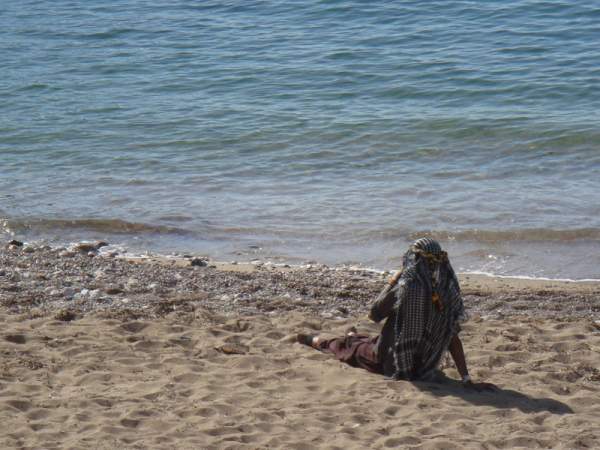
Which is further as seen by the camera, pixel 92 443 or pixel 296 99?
pixel 296 99

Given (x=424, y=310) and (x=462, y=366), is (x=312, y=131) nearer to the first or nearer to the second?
(x=424, y=310)

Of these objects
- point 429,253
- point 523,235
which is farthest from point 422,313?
point 523,235

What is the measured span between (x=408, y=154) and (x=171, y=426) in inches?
358

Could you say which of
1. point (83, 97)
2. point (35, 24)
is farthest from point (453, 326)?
point (35, 24)

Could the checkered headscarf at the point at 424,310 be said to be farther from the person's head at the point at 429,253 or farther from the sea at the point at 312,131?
the sea at the point at 312,131

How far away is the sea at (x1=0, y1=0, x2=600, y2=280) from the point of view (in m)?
10.9

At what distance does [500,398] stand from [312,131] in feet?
32.0

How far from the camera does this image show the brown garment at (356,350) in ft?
21.7

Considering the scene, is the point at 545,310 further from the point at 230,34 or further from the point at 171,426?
the point at 230,34

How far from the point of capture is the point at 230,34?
72.4 feet

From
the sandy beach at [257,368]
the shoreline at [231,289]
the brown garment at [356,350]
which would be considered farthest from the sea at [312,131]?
the brown garment at [356,350]

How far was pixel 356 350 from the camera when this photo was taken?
22.0ft

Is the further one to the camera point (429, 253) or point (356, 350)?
point (356, 350)

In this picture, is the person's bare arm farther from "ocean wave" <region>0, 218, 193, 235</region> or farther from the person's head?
"ocean wave" <region>0, 218, 193, 235</region>
